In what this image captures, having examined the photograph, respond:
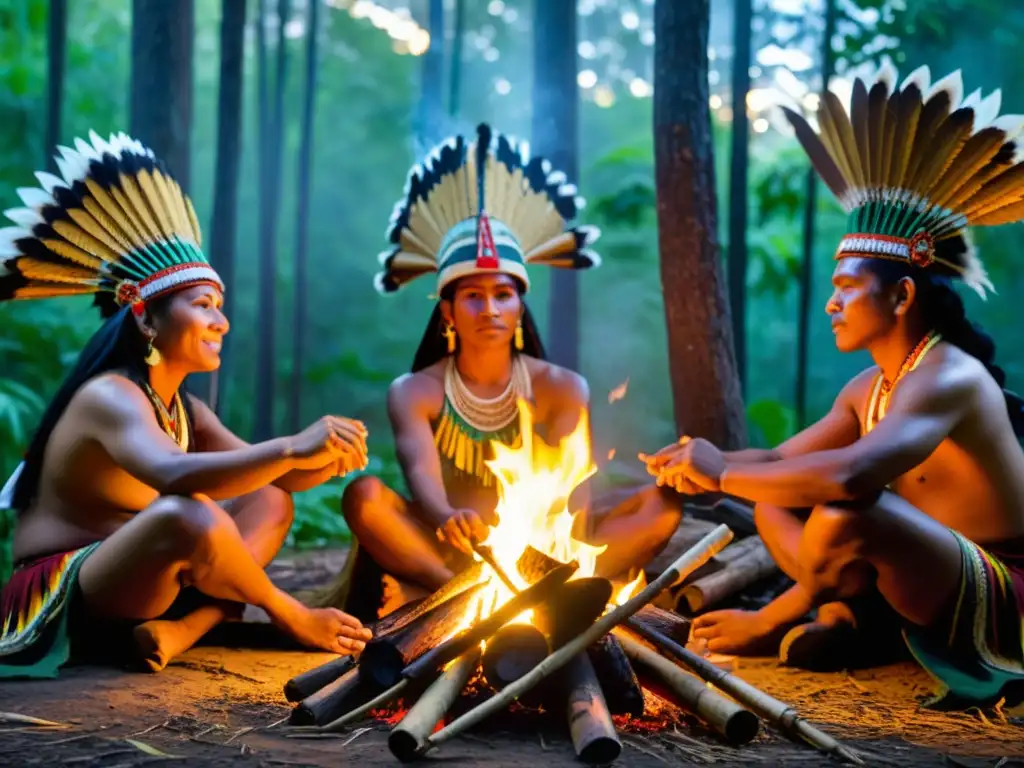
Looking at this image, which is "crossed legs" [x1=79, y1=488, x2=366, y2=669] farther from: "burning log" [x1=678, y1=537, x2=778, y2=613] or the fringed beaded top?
"burning log" [x1=678, y1=537, x2=778, y2=613]

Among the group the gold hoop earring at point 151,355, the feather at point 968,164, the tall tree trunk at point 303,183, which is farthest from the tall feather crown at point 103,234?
the tall tree trunk at point 303,183

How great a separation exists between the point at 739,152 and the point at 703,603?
14.4 ft

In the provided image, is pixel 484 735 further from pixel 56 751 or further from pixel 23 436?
pixel 23 436

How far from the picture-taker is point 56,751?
2453mm

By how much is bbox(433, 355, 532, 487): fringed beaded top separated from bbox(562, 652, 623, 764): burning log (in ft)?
5.50

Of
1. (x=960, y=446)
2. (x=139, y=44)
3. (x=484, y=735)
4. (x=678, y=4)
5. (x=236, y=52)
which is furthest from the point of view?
(x=236, y=52)

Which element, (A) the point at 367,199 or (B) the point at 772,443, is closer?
(B) the point at 772,443

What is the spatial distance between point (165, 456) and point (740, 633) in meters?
2.24

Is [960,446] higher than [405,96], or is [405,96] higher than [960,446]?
[405,96]

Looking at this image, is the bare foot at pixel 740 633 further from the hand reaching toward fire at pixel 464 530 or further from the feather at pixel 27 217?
the feather at pixel 27 217

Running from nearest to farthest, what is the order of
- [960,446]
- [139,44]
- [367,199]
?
[960,446], [139,44], [367,199]

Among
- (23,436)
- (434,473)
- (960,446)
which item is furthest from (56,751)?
(23,436)

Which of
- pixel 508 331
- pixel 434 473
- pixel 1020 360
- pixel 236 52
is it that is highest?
pixel 236 52

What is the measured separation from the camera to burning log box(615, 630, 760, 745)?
102 inches
